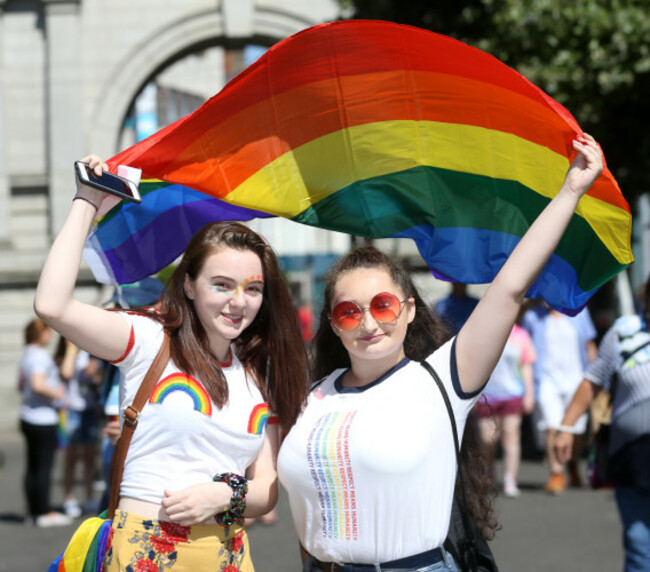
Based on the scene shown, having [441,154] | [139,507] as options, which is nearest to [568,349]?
[441,154]

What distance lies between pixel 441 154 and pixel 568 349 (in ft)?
21.5

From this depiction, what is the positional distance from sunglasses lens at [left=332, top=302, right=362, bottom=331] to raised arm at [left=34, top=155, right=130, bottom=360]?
24.8 inches

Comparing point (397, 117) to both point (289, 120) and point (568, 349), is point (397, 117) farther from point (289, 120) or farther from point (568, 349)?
point (568, 349)

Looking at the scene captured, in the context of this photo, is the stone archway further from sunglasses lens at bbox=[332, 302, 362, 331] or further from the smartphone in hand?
sunglasses lens at bbox=[332, 302, 362, 331]

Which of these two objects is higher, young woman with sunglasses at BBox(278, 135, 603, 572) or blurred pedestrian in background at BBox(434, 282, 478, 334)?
blurred pedestrian in background at BBox(434, 282, 478, 334)

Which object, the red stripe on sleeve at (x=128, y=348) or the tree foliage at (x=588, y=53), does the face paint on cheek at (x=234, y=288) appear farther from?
the tree foliage at (x=588, y=53)

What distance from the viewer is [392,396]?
280 centimetres

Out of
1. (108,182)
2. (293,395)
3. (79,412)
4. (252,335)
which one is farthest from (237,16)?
(293,395)

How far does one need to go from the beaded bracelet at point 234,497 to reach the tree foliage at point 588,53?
8.55 metres

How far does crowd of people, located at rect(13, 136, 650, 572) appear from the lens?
2.73m

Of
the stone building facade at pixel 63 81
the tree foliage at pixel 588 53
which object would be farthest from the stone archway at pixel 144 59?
the tree foliage at pixel 588 53

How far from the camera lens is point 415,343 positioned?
3143mm

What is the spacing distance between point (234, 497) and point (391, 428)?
562 millimetres

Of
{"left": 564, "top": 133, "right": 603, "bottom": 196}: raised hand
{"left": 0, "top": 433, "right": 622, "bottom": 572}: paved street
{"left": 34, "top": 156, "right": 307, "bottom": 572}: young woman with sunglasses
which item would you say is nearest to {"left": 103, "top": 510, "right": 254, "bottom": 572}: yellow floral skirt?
{"left": 34, "top": 156, "right": 307, "bottom": 572}: young woman with sunglasses
